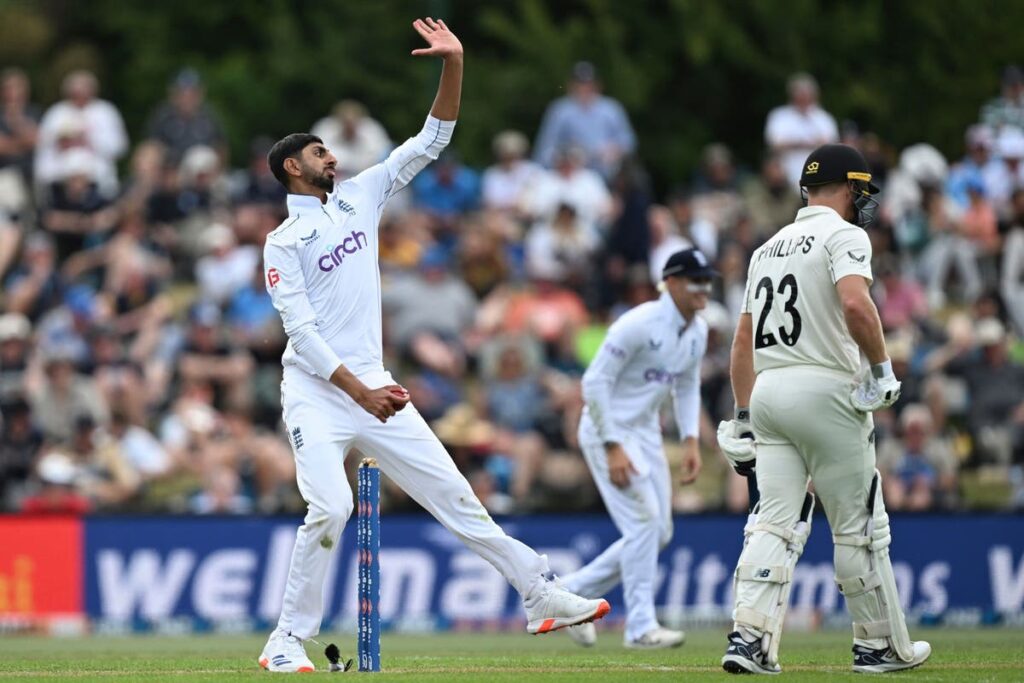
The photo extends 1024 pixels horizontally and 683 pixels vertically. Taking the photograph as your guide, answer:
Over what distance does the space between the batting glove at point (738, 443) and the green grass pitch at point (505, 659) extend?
47.7 inches

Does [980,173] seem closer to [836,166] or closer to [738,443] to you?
[836,166]

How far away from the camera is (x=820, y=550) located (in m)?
18.0


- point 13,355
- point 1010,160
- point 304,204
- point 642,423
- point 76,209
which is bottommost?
point 642,423

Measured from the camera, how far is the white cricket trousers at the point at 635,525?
13.8 metres

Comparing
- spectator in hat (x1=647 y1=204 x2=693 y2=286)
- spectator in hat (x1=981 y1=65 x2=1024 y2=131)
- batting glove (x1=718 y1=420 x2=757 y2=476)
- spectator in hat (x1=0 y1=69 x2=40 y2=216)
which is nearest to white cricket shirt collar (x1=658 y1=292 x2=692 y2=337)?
batting glove (x1=718 y1=420 x2=757 y2=476)

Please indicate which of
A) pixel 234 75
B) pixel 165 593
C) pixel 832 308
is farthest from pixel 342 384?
pixel 234 75

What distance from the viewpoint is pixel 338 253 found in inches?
432

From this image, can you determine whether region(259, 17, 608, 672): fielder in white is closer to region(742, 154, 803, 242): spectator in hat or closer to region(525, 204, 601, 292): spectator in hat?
region(525, 204, 601, 292): spectator in hat

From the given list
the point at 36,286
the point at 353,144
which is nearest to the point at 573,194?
the point at 353,144

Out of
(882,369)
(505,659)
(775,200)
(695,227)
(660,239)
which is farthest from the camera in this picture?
(775,200)

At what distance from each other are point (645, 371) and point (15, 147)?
12.7 meters

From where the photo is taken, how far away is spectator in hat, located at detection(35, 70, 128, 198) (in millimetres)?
23953

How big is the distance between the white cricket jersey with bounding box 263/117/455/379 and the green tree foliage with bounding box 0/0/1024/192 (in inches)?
784

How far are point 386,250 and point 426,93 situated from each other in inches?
419
